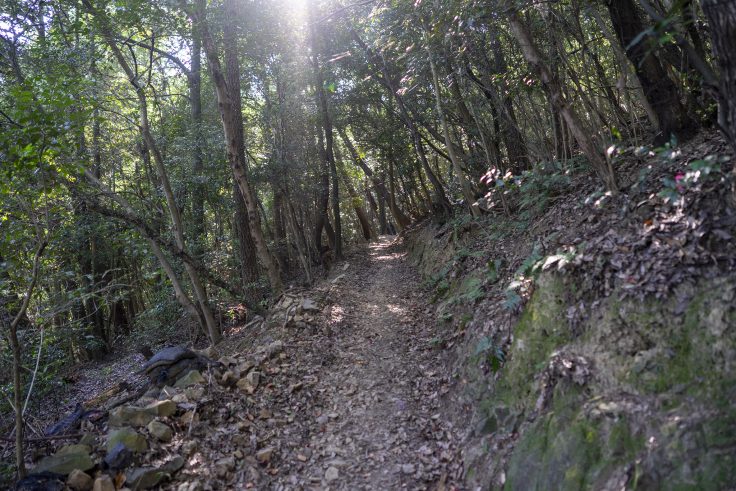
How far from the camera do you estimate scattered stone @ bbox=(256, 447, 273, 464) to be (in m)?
4.89

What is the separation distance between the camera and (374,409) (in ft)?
18.8

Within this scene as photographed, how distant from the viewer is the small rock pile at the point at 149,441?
4.29 meters

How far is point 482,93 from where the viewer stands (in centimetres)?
1066

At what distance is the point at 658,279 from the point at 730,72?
5.23ft

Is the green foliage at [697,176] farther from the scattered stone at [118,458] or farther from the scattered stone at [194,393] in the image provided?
the scattered stone at [118,458]

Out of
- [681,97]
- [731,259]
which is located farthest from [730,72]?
→ [681,97]

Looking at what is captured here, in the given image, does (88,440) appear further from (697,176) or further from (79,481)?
(697,176)

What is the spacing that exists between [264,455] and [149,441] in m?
1.27

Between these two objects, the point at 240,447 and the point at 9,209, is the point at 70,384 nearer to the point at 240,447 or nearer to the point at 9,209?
the point at 9,209

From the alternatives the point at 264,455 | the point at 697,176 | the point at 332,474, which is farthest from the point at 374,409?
the point at 697,176

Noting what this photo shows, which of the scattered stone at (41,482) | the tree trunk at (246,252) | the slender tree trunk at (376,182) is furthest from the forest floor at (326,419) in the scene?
the slender tree trunk at (376,182)

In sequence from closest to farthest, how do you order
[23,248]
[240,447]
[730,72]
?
1. [730,72]
2. [240,447]
3. [23,248]

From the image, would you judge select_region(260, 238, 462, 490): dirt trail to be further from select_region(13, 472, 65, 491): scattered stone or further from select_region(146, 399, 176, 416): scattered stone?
select_region(13, 472, 65, 491): scattered stone

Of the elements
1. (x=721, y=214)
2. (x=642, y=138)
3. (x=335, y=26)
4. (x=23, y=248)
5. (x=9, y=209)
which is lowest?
(x=721, y=214)
